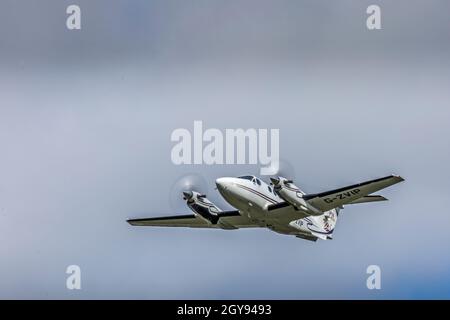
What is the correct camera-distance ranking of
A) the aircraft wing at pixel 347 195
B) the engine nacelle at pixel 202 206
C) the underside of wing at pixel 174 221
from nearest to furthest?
the aircraft wing at pixel 347 195
the engine nacelle at pixel 202 206
the underside of wing at pixel 174 221

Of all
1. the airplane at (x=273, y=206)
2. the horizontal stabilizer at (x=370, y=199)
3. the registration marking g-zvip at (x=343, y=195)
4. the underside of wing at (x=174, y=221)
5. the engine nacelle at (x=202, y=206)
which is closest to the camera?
the registration marking g-zvip at (x=343, y=195)

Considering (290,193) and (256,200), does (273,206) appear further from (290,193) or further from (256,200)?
(290,193)

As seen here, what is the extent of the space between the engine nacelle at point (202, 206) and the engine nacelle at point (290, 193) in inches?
122

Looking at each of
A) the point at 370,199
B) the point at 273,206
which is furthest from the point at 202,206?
the point at 370,199

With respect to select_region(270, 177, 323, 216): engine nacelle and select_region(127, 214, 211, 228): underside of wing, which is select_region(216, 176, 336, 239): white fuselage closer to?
select_region(270, 177, 323, 216): engine nacelle

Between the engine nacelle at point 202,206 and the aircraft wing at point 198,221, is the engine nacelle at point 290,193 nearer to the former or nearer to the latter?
the aircraft wing at point 198,221

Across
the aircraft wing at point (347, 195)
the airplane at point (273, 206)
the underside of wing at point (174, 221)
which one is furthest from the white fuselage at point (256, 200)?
the underside of wing at point (174, 221)

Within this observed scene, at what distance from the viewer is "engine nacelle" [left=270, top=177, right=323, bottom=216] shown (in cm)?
2238

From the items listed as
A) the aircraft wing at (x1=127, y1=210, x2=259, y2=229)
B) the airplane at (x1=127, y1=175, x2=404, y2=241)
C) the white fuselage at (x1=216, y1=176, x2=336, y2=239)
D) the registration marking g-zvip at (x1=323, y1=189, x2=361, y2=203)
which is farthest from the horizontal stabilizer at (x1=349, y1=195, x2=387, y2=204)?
the aircraft wing at (x1=127, y1=210, x2=259, y2=229)

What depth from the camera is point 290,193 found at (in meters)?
22.4

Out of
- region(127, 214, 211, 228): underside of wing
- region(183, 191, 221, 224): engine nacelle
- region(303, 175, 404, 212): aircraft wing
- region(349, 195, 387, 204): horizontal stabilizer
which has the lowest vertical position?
region(127, 214, 211, 228): underside of wing

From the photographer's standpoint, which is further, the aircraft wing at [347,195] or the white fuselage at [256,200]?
the white fuselage at [256,200]

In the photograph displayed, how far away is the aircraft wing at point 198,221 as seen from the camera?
25.0m
